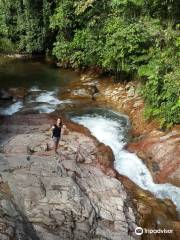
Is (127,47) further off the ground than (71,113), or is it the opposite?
(127,47)

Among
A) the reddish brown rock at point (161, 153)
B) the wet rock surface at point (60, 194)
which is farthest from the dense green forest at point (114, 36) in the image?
the wet rock surface at point (60, 194)

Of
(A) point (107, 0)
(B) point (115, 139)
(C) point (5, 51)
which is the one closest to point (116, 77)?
(A) point (107, 0)

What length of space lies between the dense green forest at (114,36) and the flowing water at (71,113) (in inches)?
82.1

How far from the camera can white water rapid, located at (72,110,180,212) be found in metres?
16.6

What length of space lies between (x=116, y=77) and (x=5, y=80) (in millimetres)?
9112

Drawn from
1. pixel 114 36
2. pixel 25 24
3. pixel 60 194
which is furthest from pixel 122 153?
pixel 25 24

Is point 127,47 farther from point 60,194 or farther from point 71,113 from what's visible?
point 60,194

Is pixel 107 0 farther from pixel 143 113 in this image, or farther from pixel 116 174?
pixel 116 174

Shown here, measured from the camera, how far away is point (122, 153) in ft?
63.9

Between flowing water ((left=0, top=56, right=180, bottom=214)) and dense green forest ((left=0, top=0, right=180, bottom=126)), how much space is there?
2085mm

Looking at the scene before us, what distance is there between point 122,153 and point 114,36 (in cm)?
993

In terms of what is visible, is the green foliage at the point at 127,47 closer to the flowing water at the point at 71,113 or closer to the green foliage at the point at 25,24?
the flowing water at the point at 71,113

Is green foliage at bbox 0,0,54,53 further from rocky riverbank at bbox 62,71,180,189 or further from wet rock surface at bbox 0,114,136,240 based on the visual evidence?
wet rock surface at bbox 0,114,136,240

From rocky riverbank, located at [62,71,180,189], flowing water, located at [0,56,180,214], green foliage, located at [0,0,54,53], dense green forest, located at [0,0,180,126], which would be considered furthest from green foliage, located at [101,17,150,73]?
green foliage, located at [0,0,54,53]
